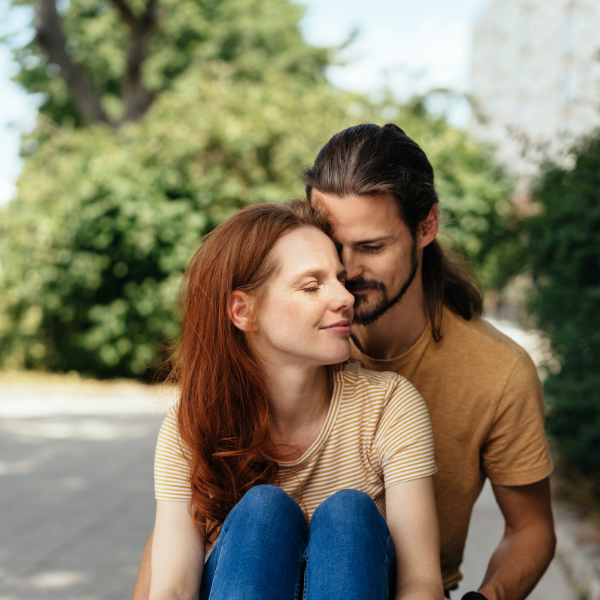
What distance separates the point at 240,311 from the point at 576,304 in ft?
11.7

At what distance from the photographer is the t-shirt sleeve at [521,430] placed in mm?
1986

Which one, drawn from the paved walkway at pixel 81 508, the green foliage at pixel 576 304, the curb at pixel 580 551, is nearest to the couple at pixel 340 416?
the paved walkway at pixel 81 508

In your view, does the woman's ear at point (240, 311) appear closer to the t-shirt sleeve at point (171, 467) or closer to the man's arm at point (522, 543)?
the t-shirt sleeve at point (171, 467)

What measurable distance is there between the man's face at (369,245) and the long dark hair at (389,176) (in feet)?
0.11

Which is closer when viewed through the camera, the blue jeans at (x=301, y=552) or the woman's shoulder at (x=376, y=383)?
the blue jeans at (x=301, y=552)

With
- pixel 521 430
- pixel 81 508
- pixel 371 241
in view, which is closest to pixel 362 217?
pixel 371 241

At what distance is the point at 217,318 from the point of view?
185cm

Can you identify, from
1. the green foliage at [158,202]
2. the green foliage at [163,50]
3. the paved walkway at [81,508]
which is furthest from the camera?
the green foliage at [163,50]

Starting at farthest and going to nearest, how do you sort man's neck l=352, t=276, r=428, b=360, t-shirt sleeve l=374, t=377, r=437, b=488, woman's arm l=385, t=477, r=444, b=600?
1. man's neck l=352, t=276, r=428, b=360
2. t-shirt sleeve l=374, t=377, r=437, b=488
3. woman's arm l=385, t=477, r=444, b=600

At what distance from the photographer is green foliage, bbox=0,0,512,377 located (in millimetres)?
9180

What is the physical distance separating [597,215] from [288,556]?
3581 mm

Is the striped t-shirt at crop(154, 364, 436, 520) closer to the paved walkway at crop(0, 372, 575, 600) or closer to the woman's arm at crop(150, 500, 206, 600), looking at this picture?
the woman's arm at crop(150, 500, 206, 600)

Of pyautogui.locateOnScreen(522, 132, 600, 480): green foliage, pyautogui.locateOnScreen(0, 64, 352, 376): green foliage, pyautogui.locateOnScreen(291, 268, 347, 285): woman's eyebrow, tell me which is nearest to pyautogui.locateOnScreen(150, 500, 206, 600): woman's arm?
pyautogui.locateOnScreen(291, 268, 347, 285): woman's eyebrow

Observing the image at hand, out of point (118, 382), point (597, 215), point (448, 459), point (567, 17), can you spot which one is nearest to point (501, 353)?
point (448, 459)
